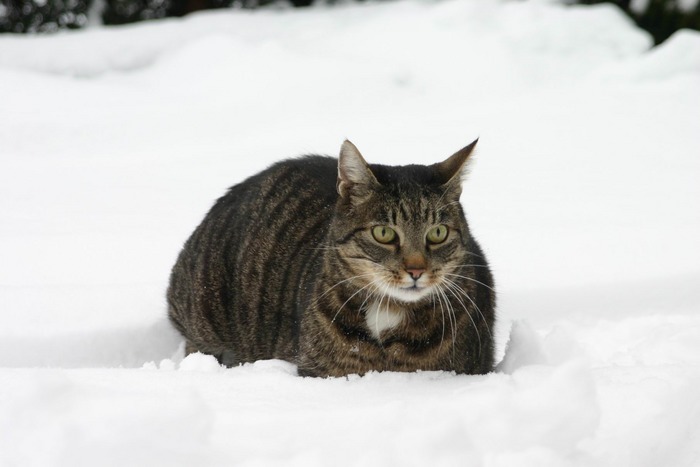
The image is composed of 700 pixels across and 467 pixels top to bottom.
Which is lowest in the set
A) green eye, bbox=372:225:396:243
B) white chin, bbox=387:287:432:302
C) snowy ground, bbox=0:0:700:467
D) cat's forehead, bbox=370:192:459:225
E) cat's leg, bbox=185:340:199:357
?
cat's leg, bbox=185:340:199:357

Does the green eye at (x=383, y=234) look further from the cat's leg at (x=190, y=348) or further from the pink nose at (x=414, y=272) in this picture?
the cat's leg at (x=190, y=348)

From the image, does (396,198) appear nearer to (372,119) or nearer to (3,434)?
(3,434)

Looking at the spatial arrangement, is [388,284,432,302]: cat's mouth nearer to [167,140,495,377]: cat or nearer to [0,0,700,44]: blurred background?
[167,140,495,377]: cat

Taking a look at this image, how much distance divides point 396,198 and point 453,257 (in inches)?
8.7

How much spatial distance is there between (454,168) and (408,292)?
38 centimetres

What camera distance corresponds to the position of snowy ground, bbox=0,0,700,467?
1.49 m

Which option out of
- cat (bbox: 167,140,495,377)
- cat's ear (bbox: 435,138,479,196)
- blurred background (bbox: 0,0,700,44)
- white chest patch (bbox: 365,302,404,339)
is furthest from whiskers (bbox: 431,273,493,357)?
blurred background (bbox: 0,0,700,44)

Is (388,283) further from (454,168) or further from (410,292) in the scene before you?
(454,168)

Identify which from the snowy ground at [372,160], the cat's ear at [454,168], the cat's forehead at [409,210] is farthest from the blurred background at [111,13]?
the cat's forehead at [409,210]

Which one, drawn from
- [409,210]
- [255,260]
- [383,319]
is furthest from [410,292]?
[255,260]

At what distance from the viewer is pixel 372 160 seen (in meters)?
4.33

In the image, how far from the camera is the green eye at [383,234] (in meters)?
2.08

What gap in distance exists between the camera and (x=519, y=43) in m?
5.57

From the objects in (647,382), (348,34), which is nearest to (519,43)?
(348,34)
